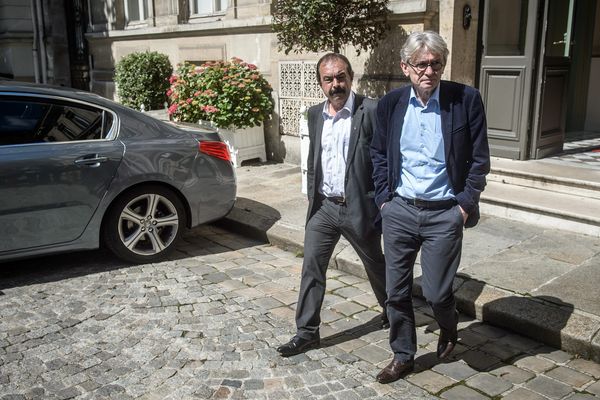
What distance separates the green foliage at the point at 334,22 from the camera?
7.13 metres

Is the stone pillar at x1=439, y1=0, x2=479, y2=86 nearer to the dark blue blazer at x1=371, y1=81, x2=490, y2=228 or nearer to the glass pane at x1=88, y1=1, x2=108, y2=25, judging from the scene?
the dark blue blazer at x1=371, y1=81, x2=490, y2=228

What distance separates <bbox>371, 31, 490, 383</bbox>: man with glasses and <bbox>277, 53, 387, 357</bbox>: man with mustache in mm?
132

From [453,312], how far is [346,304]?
1.19 meters

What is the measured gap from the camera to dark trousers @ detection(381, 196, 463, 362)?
3.34 metres

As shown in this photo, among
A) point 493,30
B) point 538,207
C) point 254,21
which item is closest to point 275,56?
point 254,21

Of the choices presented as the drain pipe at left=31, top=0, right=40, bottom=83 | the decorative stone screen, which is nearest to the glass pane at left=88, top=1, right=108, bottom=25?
the drain pipe at left=31, top=0, right=40, bottom=83

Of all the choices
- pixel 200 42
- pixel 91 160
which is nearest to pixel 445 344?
pixel 91 160

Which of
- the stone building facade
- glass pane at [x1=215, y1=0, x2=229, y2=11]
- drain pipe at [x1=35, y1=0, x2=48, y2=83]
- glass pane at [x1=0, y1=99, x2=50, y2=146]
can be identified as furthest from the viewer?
drain pipe at [x1=35, y1=0, x2=48, y2=83]

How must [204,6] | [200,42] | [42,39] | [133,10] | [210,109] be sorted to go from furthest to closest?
[42,39]
[133,10]
[204,6]
[200,42]
[210,109]

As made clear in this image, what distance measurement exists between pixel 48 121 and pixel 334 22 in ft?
11.5

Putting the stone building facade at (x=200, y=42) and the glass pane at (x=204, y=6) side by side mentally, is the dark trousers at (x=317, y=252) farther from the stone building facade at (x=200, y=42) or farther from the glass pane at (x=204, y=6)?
the glass pane at (x=204, y=6)

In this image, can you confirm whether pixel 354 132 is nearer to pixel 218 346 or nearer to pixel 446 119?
pixel 446 119

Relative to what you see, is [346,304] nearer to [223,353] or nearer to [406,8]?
[223,353]

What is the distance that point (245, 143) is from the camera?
30.9 feet
